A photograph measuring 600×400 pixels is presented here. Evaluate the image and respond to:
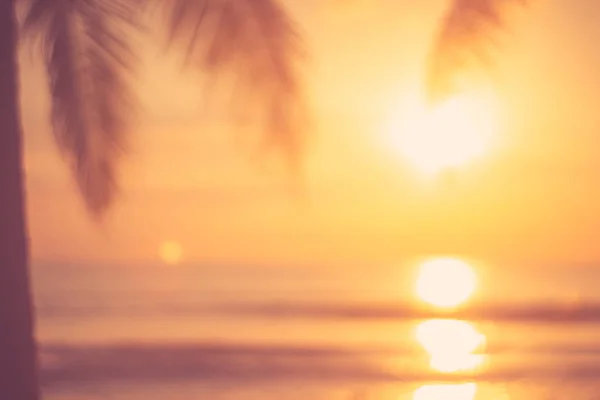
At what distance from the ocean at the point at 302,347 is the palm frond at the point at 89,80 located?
21.1 feet

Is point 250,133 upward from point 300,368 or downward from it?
downward

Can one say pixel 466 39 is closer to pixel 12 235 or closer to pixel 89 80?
pixel 89 80

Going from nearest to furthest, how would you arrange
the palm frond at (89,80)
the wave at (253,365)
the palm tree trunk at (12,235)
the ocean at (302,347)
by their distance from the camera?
the palm tree trunk at (12,235)
the palm frond at (89,80)
the ocean at (302,347)
the wave at (253,365)

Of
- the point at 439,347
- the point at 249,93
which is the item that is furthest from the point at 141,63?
the point at 439,347

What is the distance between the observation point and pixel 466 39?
3.44 meters

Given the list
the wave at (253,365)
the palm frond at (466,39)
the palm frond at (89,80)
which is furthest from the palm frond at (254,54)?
the wave at (253,365)

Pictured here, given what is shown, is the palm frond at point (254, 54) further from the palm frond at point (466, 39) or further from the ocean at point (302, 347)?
the ocean at point (302, 347)

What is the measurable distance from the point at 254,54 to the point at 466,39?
0.87 meters

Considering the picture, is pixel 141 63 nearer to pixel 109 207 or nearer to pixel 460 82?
pixel 109 207

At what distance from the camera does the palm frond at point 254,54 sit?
3.43 m

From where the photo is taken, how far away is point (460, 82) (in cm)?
345

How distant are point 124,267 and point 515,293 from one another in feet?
58.1

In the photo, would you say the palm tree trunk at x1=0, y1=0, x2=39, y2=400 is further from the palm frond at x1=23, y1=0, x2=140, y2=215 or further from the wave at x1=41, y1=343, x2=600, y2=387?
the wave at x1=41, y1=343, x2=600, y2=387

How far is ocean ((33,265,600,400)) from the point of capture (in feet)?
34.6
